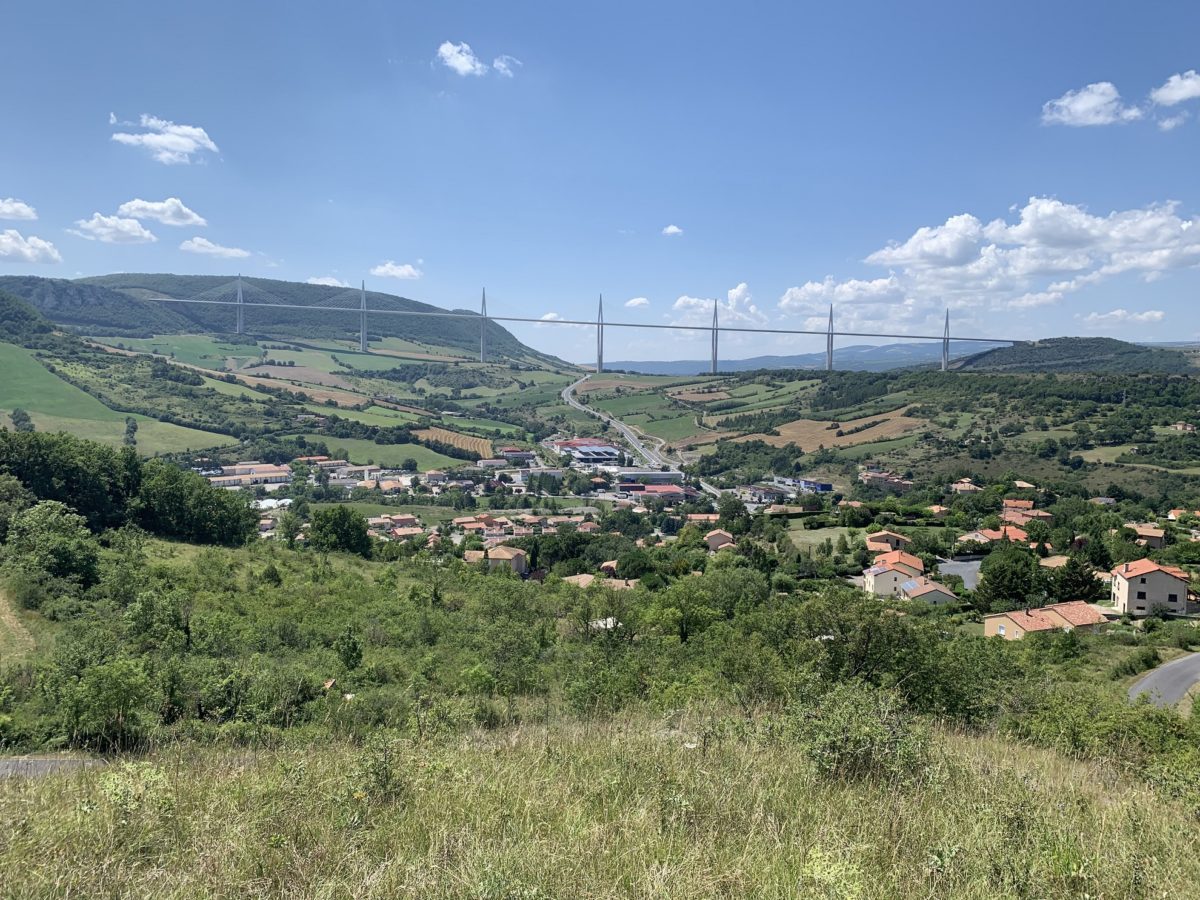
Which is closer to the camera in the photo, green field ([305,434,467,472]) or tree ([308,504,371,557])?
tree ([308,504,371,557])

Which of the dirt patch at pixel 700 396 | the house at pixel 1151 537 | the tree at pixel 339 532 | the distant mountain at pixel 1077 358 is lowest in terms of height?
the house at pixel 1151 537

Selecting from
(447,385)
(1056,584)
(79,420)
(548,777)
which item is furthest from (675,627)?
(447,385)

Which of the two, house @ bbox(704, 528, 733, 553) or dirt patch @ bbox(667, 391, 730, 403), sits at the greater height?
dirt patch @ bbox(667, 391, 730, 403)

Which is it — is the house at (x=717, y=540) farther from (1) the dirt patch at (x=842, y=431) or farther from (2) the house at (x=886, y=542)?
(1) the dirt patch at (x=842, y=431)

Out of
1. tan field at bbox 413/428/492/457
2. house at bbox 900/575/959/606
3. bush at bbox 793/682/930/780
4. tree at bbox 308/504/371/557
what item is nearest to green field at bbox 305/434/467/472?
tan field at bbox 413/428/492/457

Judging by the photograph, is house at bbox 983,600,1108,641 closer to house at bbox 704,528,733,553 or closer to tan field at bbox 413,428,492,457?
house at bbox 704,528,733,553

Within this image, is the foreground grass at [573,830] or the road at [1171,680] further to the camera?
the road at [1171,680]

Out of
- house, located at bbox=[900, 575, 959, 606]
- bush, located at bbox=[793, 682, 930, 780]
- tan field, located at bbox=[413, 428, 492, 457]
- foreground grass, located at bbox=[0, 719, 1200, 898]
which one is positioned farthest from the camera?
tan field, located at bbox=[413, 428, 492, 457]

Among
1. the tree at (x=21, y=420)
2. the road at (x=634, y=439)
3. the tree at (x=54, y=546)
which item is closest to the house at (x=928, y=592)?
the tree at (x=54, y=546)
